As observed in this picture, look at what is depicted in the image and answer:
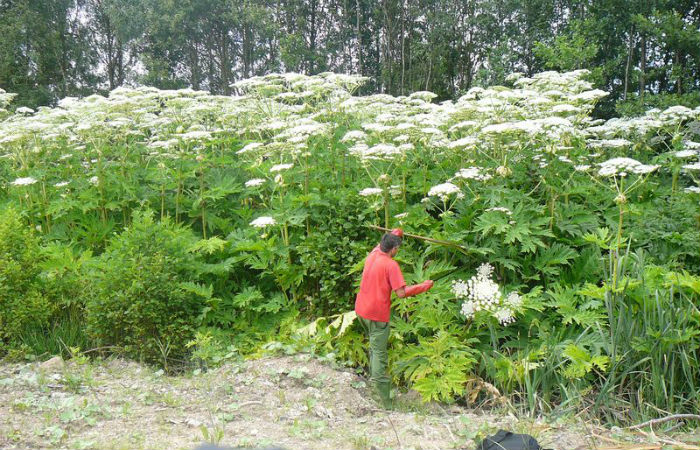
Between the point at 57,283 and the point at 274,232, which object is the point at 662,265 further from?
the point at 57,283

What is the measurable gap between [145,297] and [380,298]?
2510mm

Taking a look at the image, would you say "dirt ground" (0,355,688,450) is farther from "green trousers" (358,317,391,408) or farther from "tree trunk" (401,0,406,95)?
"tree trunk" (401,0,406,95)

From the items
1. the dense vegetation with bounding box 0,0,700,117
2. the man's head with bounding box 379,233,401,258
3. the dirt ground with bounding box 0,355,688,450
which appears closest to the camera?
the dirt ground with bounding box 0,355,688,450

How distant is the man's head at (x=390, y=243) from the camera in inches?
207

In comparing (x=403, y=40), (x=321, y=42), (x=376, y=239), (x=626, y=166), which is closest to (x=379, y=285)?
(x=376, y=239)

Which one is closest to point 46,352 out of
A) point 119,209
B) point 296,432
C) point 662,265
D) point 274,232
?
point 119,209

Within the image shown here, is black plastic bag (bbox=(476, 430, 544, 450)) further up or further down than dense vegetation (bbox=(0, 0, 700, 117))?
further down

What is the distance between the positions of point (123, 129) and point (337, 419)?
5.34 meters

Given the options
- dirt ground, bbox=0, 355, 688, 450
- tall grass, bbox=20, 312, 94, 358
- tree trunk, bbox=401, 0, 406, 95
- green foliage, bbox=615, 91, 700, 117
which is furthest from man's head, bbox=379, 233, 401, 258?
tree trunk, bbox=401, 0, 406, 95

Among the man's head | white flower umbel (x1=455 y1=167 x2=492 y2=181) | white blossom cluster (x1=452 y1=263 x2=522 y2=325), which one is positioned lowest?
white blossom cluster (x1=452 y1=263 x2=522 y2=325)

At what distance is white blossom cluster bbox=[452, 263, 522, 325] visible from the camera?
511cm

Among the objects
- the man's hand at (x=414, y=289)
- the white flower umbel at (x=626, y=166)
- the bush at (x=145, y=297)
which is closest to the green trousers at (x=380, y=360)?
the man's hand at (x=414, y=289)

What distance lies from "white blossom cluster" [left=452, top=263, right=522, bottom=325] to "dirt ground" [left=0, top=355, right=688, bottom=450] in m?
0.96

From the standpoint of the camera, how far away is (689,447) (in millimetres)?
3566
